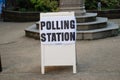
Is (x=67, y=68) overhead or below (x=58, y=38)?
below

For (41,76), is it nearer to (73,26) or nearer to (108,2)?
(73,26)

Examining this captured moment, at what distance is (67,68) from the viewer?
25.2 ft

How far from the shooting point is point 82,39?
37.7 feet

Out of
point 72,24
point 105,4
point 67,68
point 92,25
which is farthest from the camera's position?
point 105,4

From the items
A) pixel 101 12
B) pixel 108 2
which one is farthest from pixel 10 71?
pixel 108 2

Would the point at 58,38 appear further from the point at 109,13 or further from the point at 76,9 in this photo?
the point at 109,13

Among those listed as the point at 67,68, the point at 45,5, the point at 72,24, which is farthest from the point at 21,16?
the point at 72,24

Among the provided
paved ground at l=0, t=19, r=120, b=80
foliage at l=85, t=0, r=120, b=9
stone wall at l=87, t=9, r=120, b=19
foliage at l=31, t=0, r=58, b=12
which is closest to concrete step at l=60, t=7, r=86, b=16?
paved ground at l=0, t=19, r=120, b=80

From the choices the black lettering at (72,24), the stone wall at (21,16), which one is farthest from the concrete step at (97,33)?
the stone wall at (21,16)

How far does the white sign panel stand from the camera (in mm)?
7137

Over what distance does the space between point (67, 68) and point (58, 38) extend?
2.80ft

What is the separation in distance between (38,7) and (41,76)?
12.8 m

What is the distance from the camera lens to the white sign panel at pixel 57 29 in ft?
23.4

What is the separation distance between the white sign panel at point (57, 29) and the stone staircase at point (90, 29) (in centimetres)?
431
